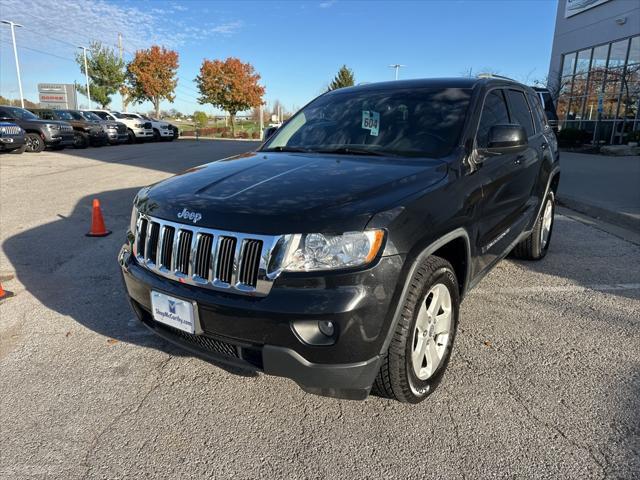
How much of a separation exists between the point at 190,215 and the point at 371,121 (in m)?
1.72

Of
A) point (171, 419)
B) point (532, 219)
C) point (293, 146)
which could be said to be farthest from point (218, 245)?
point (532, 219)

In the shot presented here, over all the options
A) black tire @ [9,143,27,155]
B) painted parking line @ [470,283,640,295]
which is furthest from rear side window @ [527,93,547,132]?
black tire @ [9,143,27,155]

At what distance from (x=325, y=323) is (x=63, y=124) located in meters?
20.3

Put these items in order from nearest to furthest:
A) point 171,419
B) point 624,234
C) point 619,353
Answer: point 171,419 < point 619,353 < point 624,234

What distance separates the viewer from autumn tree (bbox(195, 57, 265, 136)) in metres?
44.3

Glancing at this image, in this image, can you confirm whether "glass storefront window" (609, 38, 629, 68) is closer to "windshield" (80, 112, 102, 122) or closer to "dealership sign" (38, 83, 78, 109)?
"windshield" (80, 112, 102, 122)

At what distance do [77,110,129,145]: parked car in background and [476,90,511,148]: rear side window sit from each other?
74.7 ft

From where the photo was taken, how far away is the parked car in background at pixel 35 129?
17.8 m

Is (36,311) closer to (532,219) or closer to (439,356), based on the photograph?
(439,356)

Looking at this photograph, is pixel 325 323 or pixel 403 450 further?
pixel 403 450

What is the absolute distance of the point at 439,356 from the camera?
2.76 m

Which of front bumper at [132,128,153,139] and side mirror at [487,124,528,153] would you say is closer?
side mirror at [487,124,528,153]

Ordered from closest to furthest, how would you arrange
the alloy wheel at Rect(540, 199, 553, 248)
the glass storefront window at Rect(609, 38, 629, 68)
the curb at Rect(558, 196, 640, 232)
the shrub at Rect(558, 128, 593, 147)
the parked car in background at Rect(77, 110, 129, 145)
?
the alloy wheel at Rect(540, 199, 553, 248) < the curb at Rect(558, 196, 640, 232) < the glass storefront window at Rect(609, 38, 629, 68) < the shrub at Rect(558, 128, 593, 147) < the parked car in background at Rect(77, 110, 129, 145)

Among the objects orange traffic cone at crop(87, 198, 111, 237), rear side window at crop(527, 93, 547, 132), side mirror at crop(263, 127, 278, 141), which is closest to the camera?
side mirror at crop(263, 127, 278, 141)
